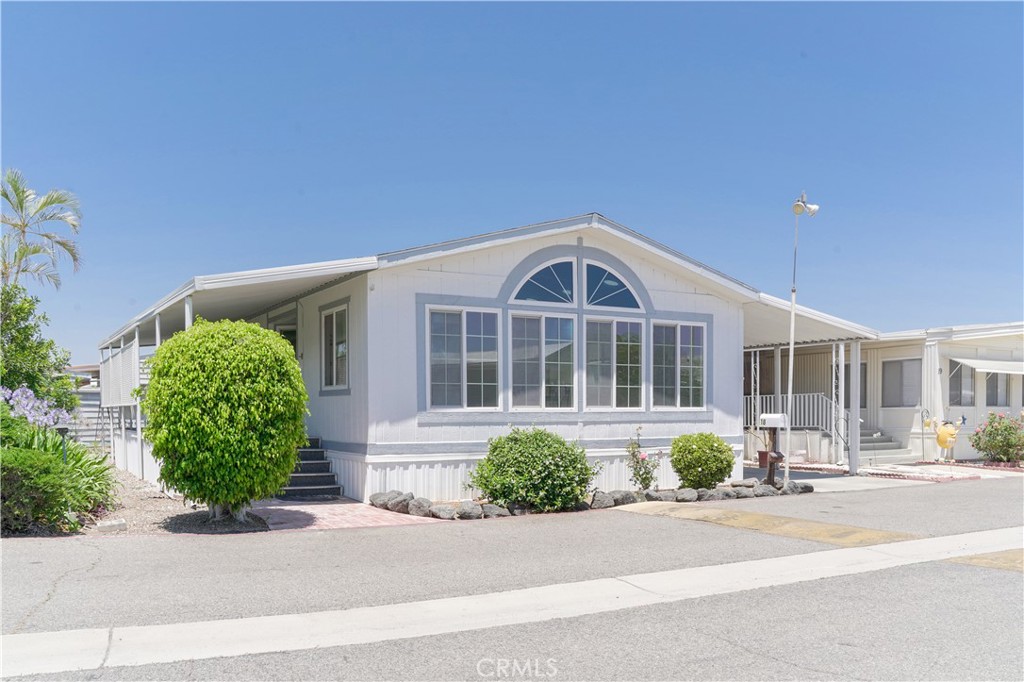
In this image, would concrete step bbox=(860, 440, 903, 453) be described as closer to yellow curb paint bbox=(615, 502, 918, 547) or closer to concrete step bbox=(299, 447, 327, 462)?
yellow curb paint bbox=(615, 502, 918, 547)

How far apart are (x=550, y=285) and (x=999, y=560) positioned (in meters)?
7.34

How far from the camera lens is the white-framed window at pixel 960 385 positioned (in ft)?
67.3

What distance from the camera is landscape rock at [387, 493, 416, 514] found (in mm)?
11163

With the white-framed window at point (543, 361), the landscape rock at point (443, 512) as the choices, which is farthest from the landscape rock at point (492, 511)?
the white-framed window at point (543, 361)

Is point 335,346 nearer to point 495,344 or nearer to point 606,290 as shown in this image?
point 495,344

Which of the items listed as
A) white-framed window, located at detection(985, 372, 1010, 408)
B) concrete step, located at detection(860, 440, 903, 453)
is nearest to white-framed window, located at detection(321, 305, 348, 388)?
concrete step, located at detection(860, 440, 903, 453)

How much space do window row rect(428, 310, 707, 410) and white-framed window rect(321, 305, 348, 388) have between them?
154 centimetres

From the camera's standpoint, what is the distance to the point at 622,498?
12.1 m

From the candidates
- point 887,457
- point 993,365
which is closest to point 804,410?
point 887,457

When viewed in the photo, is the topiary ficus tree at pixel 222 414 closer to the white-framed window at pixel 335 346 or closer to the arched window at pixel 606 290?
the white-framed window at pixel 335 346

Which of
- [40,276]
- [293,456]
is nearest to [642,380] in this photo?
[293,456]

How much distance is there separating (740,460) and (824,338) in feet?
12.2

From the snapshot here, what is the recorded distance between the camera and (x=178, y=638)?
5414mm

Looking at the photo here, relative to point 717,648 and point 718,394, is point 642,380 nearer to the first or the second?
point 718,394
